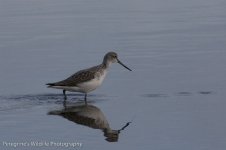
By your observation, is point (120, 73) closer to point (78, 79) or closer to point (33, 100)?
point (78, 79)

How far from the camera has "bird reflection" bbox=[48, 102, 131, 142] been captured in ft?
38.7

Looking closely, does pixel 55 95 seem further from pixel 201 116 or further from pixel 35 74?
pixel 201 116

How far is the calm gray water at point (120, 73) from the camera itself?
11.6m

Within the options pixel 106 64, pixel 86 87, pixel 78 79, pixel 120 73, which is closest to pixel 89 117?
pixel 86 87

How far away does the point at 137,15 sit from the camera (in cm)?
2320

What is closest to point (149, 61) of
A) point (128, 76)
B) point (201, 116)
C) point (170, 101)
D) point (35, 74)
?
point (128, 76)

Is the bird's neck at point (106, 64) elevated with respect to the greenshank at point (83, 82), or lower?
elevated

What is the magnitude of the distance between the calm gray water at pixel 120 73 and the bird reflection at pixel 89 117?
17 millimetres

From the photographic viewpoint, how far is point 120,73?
53.9 feet

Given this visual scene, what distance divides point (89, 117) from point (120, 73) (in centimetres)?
367

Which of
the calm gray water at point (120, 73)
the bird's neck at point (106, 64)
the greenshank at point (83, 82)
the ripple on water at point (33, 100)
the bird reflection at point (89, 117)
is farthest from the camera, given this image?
the bird's neck at point (106, 64)

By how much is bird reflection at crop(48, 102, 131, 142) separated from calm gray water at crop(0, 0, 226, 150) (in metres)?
0.02

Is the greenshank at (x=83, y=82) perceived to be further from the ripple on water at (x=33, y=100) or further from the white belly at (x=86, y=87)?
the ripple on water at (x=33, y=100)

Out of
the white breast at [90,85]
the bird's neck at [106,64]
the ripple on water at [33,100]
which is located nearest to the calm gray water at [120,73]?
the ripple on water at [33,100]
